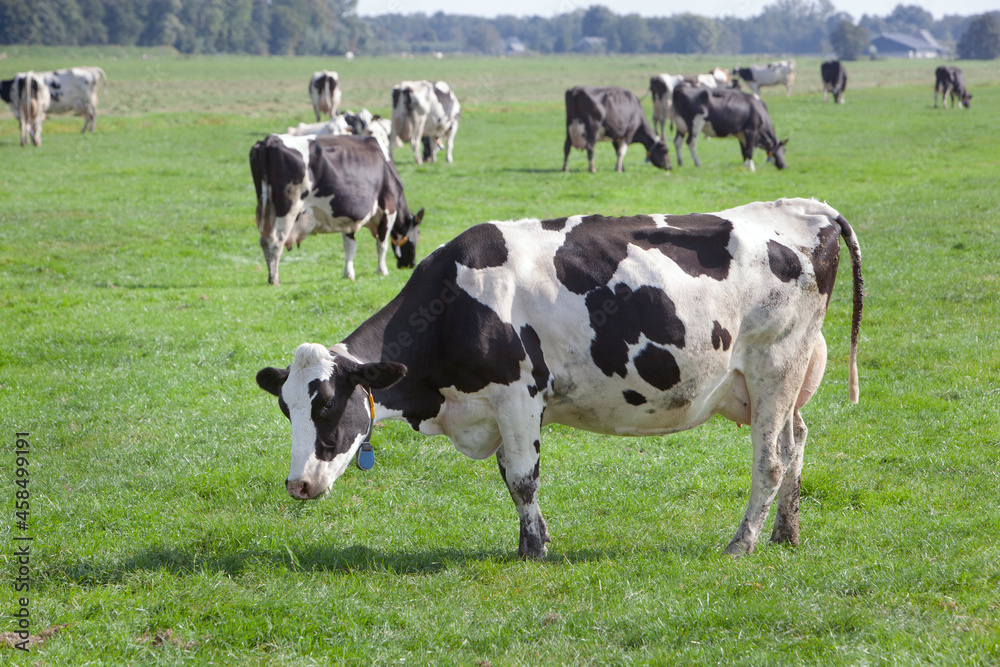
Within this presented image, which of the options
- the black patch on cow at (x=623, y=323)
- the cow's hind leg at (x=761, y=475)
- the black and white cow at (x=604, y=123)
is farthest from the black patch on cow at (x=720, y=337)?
the black and white cow at (x=604, y=123)

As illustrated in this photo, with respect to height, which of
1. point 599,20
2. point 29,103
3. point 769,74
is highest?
point 599,20

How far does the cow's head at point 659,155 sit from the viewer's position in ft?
88.5

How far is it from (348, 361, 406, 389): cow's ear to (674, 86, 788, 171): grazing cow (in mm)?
23818

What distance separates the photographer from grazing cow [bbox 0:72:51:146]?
30688mm

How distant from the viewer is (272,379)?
5629 millimetres

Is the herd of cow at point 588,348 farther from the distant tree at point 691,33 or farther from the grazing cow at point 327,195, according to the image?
the distant tree at point 691,33

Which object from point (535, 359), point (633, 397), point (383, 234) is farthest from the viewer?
point (383, 234)

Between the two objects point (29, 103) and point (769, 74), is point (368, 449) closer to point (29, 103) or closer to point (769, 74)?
point (29, 103)

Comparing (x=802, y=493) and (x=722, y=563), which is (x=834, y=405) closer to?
(x=802, y=493)

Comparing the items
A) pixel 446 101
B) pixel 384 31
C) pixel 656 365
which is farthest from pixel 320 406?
pixel 384 31

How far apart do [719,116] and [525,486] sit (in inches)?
983

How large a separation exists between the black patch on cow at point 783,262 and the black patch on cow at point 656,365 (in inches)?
39.2

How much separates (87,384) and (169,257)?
6997mm

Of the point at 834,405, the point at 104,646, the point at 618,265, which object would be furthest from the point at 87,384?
the point at 834,405
